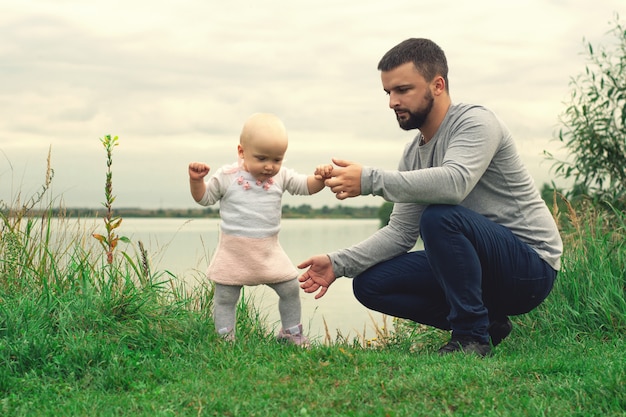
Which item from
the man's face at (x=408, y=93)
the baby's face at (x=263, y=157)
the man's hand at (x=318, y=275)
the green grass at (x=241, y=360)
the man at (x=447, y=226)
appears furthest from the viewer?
the man's hand at (x=318, y=275)

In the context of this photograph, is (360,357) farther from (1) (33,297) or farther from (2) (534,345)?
(1) (33,297)

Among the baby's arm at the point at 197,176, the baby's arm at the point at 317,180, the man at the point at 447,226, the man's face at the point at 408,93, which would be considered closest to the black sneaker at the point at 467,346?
the man at the point at 447,226

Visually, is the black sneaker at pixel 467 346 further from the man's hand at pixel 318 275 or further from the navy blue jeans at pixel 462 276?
the man's hand at pixel 318 275

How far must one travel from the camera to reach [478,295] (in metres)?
4.08

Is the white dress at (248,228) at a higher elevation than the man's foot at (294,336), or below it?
higher

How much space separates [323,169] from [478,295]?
3.88ft

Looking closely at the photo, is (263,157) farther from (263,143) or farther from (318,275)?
(318,275)

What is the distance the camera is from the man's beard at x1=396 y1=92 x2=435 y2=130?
167 inches

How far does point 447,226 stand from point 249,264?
3.97 ft

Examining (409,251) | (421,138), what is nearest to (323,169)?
(421,138)

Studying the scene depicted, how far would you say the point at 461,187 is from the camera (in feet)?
13.0

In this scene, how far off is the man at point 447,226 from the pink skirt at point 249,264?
0.23 meters

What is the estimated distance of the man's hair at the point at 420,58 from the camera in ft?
13.8

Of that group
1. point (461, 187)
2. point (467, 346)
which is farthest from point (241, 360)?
point (461, 187)
